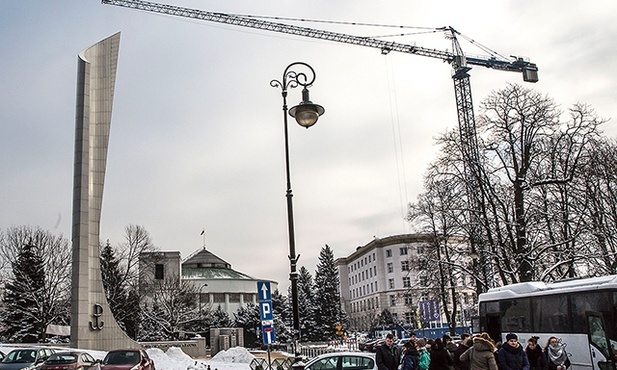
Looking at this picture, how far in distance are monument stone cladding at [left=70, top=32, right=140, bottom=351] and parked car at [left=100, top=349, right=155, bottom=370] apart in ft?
57.3

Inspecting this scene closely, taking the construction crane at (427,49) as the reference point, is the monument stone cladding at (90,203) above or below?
below

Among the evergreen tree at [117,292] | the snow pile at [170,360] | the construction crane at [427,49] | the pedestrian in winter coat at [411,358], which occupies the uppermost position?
the construction crane at [427,49]

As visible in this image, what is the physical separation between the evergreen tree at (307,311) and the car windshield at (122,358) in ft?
190

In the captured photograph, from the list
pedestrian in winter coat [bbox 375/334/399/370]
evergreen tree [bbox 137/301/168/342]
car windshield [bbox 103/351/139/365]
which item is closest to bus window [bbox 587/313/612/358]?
pedestrian in winter coat [bbox 375/334/399/370]

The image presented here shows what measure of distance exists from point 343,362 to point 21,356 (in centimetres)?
1379

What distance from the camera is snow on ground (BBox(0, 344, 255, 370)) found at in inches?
1195

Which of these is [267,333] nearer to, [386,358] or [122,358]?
[386,358]

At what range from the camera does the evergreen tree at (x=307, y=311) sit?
80562mm

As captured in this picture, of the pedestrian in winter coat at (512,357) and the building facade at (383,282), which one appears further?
the building facade at (383,282)

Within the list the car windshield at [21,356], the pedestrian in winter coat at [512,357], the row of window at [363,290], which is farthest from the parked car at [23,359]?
the row of window at [363,290]

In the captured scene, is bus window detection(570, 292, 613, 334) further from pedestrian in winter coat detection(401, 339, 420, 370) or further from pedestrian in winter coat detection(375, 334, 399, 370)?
pedestrian in winter coat detection(375, 334, 399, 370)

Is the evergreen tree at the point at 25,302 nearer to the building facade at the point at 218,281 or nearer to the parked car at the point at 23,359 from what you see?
the parked car at the point at 23,359

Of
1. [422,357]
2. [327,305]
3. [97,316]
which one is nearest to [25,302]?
[97,316]

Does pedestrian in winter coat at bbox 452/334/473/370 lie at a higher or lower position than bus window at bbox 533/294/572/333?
lower
